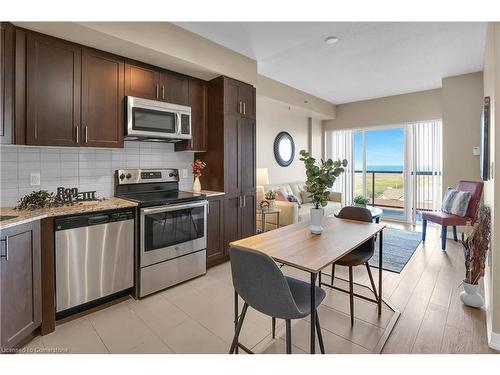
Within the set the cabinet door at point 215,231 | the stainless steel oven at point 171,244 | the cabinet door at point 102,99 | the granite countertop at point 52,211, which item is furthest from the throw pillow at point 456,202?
the cabinet door at point 102,99

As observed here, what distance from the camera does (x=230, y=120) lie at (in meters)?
3.21

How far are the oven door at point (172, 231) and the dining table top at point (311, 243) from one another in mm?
1103

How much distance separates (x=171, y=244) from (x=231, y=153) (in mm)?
1330

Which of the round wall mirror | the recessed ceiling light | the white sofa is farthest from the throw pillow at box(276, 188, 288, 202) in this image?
A: the recessed ceiling light

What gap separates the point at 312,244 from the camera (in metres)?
1.71

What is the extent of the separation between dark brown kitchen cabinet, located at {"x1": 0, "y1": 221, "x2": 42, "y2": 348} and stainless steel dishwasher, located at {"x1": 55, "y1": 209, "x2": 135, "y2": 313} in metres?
0.16

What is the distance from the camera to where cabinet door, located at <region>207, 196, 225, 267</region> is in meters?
3.10

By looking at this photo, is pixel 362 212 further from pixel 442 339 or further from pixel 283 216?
pixel 283 216

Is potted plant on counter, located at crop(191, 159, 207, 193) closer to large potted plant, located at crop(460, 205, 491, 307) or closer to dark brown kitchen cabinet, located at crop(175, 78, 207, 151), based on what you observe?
dark brown kitchen cabinet, located at crop(175, 78, 207, 151)

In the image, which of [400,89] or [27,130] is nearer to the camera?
[27,130]

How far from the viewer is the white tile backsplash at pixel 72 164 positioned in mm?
2170

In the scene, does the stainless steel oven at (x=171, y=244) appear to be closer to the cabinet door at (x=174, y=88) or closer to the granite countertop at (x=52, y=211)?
the granite countertop at (x=52, y=211)
